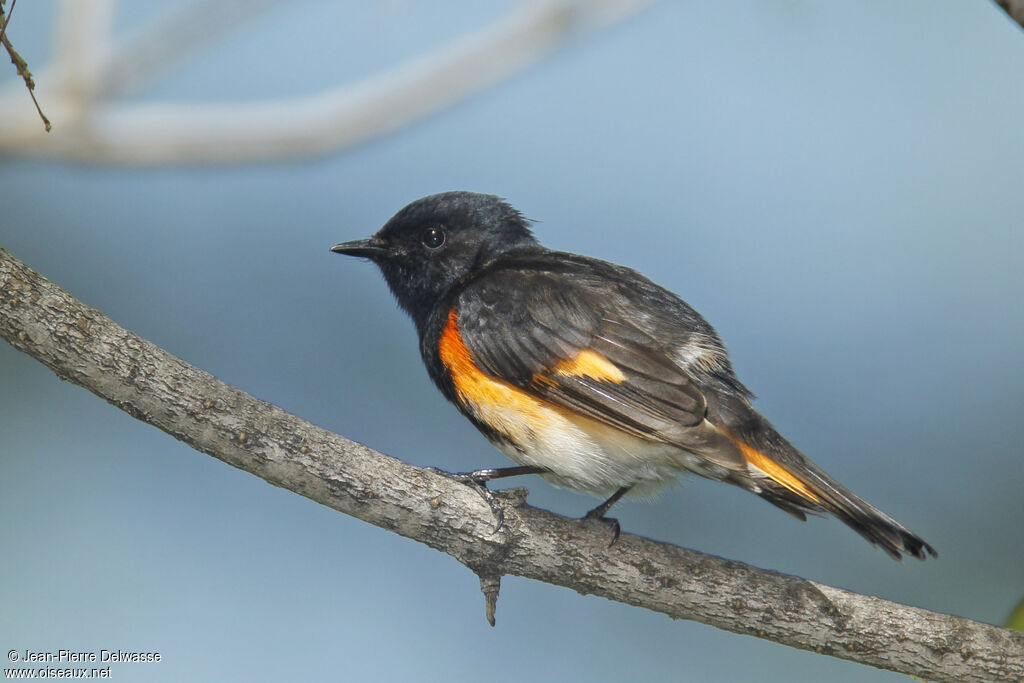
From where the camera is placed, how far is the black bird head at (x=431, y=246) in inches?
91.7

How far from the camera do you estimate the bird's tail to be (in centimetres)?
164

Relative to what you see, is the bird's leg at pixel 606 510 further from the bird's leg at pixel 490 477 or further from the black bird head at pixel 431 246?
the black bird head at pixel 431 246

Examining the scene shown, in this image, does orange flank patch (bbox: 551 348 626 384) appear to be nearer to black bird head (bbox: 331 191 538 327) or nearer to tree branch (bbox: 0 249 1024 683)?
tree branch (bbox: 0 249 1024 683)

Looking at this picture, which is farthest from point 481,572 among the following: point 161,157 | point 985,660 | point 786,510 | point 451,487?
point 161,157

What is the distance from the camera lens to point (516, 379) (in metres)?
1.92

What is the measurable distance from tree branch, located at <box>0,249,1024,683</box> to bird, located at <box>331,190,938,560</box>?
0.33 feet

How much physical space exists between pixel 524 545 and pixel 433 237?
0.90 m

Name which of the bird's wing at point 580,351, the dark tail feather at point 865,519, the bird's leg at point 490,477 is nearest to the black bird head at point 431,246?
the bird's wing at point 580,351

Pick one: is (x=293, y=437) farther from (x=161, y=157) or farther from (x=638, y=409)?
(x=161, y=157)

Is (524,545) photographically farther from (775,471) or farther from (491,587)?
(775,471)

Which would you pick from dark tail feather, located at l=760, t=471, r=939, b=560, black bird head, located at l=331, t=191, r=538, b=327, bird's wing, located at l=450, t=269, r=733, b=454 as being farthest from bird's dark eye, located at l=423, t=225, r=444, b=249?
dark tail feather, located at l=760, t=471, r=939, b=560

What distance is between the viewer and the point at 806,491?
171 centimetres

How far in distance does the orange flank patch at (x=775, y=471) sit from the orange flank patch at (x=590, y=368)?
0.83 feet

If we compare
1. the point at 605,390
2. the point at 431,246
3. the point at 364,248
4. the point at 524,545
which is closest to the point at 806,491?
the point at 605,390
